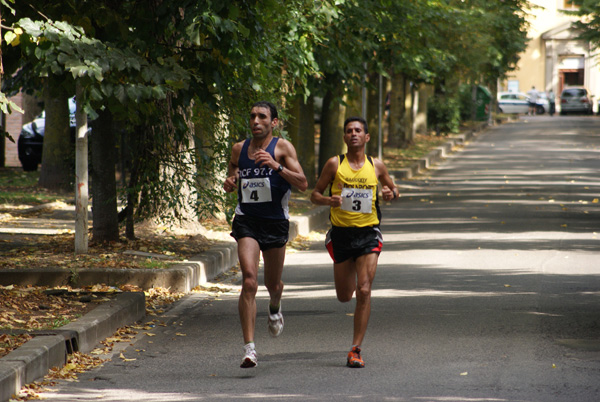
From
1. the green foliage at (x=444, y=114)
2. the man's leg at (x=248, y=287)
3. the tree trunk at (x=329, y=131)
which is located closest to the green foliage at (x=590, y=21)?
the green foliage at (x=444, y=114)

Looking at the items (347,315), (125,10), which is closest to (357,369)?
(347,315)

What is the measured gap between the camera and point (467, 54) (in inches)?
1225

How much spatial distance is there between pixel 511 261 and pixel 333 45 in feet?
A: 18.4

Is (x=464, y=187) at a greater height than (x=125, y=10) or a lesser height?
lesser

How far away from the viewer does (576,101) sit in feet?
215

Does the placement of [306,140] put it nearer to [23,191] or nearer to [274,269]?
[23,191]

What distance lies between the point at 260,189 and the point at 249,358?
3.83 feet

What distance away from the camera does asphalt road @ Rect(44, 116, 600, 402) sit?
20.7 feet

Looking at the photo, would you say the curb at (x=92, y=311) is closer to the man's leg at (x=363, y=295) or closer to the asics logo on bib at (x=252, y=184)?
the asics logo on bib at (x=252, y=184)

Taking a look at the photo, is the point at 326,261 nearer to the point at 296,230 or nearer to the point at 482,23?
the point at 296,230

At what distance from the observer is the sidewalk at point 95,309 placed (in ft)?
20.9

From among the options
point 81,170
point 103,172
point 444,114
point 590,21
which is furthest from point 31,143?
point 590,21

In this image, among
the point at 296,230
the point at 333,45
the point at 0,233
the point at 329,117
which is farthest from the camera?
the point at 329,117

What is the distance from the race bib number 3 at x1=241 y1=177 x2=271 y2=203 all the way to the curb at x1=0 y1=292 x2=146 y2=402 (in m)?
1.57
